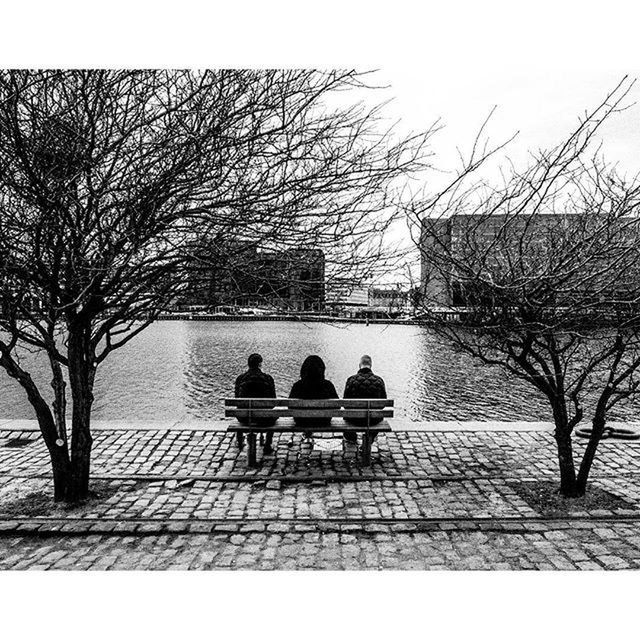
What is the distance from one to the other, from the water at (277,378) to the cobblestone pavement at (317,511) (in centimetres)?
187

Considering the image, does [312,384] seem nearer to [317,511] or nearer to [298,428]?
[298,428]

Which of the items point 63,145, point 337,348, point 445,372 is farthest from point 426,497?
point 337,348

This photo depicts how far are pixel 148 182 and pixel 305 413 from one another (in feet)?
11.2

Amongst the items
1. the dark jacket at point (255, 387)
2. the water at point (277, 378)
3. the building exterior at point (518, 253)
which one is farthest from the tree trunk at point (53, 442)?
the building exterior at point (518, 253)

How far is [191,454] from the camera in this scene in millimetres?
8289

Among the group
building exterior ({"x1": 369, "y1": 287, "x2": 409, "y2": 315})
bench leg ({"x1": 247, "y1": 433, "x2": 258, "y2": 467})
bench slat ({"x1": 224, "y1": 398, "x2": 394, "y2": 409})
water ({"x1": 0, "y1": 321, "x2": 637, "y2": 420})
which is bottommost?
water ({"x1": 0, "y1": 321, "x2": 637, "y2": 420})

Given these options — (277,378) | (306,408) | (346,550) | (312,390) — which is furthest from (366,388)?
(277,378)

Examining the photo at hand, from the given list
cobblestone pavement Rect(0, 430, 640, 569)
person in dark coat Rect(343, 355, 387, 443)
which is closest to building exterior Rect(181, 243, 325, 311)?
person in dark coat Rect(343, 355, 387, 443)

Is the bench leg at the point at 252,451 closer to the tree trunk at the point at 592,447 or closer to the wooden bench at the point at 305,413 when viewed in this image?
the wooden bench at the point at 305,413

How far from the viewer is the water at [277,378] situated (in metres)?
16.5

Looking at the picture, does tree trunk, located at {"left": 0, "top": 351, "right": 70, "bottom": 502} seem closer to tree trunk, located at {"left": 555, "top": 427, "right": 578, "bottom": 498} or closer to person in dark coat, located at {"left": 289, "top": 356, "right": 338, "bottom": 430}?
person in dark coat, located at {"left": 289, "top": 356, "right": 338, "bottom": 430}

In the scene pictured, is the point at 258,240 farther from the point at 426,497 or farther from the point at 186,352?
the point at 186,352

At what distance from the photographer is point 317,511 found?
20.6ft

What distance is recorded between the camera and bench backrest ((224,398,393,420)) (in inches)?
303
